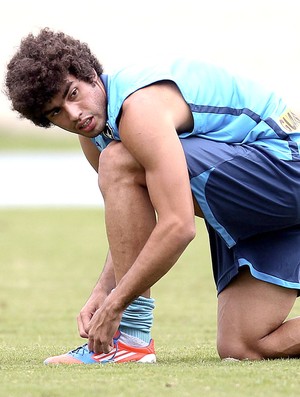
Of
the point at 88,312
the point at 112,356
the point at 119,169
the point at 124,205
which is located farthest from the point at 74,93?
the point at 112,356

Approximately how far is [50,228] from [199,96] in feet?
29.4

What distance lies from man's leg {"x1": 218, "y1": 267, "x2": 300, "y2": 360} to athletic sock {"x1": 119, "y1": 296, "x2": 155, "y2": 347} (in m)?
0.46

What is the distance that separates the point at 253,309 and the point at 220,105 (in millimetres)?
1002

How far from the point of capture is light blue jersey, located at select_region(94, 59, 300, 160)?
4.71 m

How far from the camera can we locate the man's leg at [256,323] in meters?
5.04

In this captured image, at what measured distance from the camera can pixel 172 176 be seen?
4445 millimetres

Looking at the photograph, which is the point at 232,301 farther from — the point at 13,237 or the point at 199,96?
the point at 13,237

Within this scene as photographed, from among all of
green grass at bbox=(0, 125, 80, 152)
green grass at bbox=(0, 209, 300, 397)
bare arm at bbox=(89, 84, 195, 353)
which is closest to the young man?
bare arm at bbox=(89, 84, 195, 353)

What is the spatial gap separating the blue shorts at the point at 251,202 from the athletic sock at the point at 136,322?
48 cm

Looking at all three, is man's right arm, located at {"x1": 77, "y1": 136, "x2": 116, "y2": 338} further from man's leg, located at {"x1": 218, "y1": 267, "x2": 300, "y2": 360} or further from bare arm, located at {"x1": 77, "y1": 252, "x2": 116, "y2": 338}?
man's leg, located at {"x1": 218, "y1": 267, "x2": 300, "y2": 360}

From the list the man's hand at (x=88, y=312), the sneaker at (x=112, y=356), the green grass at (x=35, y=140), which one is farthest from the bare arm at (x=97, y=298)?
the green grass at (x=35, y=140)

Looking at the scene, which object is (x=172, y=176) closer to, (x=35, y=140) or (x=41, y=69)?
(x=41, y=69)

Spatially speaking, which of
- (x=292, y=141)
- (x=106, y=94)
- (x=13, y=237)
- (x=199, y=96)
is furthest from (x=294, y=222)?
(x=13, y=237)

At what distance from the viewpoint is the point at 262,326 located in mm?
5137
